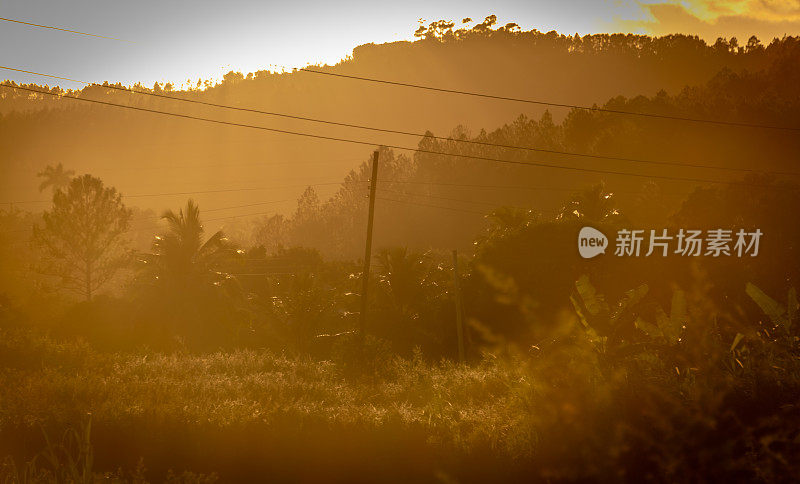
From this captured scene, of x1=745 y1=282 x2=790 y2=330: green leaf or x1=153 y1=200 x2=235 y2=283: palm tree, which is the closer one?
x1=745 y1=282 x2=790 y2=330: green leaf

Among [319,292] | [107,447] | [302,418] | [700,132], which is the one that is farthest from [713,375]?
[700,132]

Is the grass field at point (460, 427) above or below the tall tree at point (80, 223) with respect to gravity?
below

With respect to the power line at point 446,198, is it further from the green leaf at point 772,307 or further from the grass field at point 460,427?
the green leaf at point 772,307

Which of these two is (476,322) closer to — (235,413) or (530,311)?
(530,311)

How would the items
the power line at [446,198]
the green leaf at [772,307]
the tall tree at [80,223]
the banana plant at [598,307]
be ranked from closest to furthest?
the green leaf at [772,307] → the banana plant at [598,307] → the tall tree at [80,223] → the power line at [446,198]

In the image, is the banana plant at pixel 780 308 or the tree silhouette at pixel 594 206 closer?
the banana plant at pixel 780 308

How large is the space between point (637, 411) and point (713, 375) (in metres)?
1.46

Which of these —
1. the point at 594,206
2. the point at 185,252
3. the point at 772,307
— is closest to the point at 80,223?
the point at 185,252

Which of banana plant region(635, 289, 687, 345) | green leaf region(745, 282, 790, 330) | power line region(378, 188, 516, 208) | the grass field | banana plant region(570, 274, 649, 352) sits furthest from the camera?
power line region(378, 188, 516, 208)

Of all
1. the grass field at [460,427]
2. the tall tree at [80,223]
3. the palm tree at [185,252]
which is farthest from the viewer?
the tall tree at [80,223]

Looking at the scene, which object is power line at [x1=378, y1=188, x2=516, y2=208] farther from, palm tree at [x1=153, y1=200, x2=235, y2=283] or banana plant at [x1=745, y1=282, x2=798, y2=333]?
banana plant at [x1=745, y1=282, x2=798, y2=333]

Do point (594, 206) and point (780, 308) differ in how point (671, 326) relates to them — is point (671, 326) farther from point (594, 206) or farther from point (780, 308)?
point (594, 206)

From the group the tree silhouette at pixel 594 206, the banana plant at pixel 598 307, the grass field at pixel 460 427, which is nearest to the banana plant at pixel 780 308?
the grass field at pixel 460 427

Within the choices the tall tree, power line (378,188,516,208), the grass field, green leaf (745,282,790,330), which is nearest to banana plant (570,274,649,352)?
the grass field
